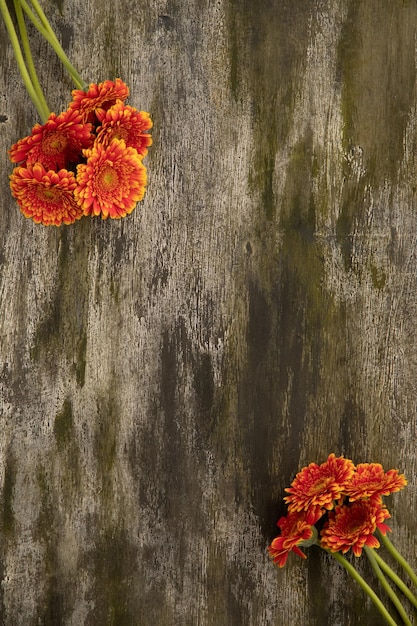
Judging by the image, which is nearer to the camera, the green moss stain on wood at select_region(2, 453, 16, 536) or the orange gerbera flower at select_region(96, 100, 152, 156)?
the orange gerbera flower at select_region(96, 100, 152, 156)

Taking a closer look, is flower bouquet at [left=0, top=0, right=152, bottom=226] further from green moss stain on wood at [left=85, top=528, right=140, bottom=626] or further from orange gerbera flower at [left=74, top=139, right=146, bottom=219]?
green moss stain on wood at [left=85, top=528, right=140, bottom=626]

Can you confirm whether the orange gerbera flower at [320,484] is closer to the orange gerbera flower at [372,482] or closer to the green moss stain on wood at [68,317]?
the orange gerbera flower at [372,482]

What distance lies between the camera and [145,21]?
0.81 metres

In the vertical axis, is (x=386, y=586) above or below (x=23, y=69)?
below

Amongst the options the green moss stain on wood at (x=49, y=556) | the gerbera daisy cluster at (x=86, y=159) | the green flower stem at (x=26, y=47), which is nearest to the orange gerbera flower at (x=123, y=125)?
the gerbera daisy cluster at (x=86, y=159)

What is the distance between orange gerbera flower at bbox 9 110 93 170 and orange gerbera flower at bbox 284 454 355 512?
1.67 ft

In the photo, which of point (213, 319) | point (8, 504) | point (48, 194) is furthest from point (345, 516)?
point (48, 194)

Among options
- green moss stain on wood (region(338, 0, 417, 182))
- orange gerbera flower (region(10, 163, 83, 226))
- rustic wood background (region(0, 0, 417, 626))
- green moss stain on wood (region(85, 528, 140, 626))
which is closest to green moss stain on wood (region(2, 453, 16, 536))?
rustic wood background (region(0, 0, 417, 626))

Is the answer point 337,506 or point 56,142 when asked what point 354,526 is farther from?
Answer: point 56,142

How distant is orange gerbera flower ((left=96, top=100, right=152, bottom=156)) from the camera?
2.29 ft

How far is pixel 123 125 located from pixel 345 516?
0.58m

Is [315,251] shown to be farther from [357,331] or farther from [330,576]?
[330,576]

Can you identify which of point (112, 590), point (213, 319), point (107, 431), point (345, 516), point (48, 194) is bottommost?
point (112, 590)

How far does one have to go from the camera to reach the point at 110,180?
2.36 ft
